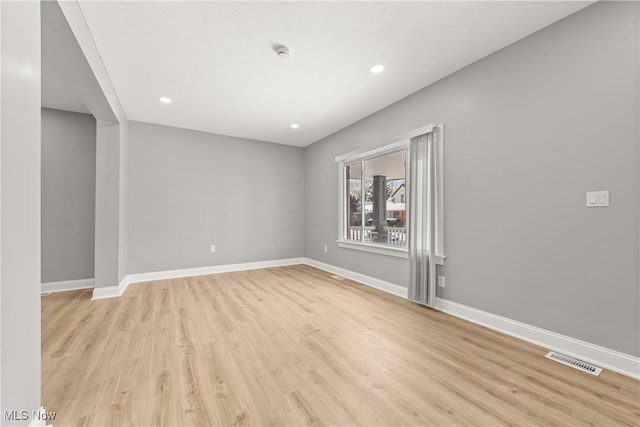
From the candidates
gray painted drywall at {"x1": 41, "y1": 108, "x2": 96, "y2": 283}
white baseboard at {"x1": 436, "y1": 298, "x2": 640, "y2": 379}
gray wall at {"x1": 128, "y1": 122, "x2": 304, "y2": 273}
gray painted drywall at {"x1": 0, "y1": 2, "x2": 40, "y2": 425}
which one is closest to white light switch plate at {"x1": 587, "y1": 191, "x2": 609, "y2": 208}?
white baseboard at {"x1": 436, "y1": 298, "x2": 640, "y2": 379}

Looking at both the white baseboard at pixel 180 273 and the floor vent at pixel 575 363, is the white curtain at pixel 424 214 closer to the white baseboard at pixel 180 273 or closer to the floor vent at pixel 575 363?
the floor vent at pixel 575 363

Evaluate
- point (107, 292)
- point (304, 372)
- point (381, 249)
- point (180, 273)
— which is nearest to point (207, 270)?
point (180, 273)

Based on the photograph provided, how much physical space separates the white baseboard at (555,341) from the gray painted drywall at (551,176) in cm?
5

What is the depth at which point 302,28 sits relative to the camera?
215 cm

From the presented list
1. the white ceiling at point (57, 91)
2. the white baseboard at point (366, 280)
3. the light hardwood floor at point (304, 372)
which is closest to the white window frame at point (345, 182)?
the white baseboard at point (366, 280)

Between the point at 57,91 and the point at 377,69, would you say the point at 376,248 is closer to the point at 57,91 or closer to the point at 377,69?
the point at 377,69

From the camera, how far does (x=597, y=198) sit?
1902 millimetres

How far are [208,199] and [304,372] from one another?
152 inches

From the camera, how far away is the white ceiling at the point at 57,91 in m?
2.78

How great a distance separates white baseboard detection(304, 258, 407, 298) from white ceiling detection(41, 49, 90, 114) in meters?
4.31

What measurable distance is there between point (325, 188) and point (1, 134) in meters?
4.44

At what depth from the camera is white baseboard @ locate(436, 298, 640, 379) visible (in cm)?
176

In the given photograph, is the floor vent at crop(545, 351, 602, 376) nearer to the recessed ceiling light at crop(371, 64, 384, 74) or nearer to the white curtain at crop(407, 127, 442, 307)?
the white curtain at crop(407, 127, 442, 307)

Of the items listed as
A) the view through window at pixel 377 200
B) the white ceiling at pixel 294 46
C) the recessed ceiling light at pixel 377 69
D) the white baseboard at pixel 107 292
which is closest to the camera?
the white ceiling at pixel 294 46
